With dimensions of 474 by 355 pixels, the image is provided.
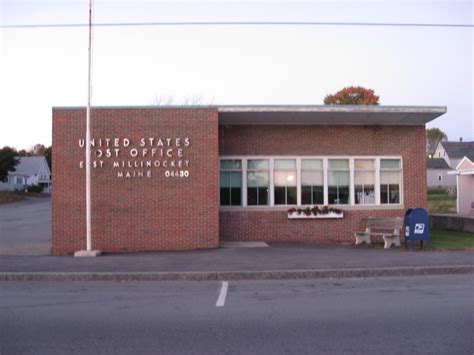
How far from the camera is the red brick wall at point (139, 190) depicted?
15812 millimetres

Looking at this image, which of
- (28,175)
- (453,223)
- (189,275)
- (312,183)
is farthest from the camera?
(28,175)

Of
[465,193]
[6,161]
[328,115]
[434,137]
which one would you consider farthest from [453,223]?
[434,137]

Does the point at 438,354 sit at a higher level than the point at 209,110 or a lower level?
lower

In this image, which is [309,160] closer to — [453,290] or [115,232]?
[115,232]

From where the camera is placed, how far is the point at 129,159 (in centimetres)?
1595

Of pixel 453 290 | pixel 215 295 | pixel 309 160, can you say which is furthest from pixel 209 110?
pixel 453 290

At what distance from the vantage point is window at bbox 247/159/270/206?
18.0 m

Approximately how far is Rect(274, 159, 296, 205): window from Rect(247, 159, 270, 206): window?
32 centimetres

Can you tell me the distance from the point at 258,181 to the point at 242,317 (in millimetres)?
9885

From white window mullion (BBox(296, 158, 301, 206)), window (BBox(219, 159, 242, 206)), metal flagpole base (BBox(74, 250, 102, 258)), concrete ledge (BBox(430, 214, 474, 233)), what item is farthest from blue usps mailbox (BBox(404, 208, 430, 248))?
metal flagpole base (BBox(74, 250, 102, 258))

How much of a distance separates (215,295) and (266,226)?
7.83 m

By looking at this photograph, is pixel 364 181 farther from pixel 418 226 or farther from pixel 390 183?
pixel 418 226

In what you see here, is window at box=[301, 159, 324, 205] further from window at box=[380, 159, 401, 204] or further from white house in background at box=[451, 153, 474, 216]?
white house in background at box=[451, 153, 474, 216]

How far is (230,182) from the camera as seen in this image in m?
18.0
